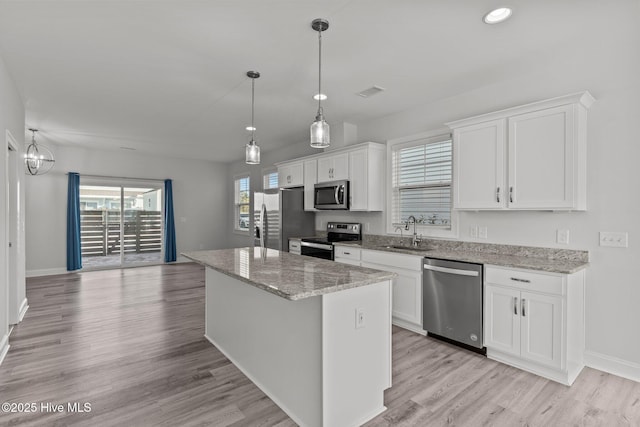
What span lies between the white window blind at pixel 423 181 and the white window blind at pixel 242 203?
474 cm

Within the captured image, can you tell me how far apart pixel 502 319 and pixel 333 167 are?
9.56 feet

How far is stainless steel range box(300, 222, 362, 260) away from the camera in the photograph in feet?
14.7

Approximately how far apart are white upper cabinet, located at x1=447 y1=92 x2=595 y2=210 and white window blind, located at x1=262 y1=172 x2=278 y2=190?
4.26 metres

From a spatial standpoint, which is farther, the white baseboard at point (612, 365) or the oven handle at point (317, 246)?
the oven handle at point (317, 246)

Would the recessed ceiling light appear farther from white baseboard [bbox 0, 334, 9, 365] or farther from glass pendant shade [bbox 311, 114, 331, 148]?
white baseboard [bbox 0, 334, 9, 365]

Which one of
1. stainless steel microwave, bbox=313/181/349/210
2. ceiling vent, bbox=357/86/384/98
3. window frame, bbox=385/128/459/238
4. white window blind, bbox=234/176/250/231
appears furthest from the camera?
white window blind, bbox=234/176/250/231

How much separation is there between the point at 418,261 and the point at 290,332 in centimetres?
176

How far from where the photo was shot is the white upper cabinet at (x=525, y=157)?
8.61 feet

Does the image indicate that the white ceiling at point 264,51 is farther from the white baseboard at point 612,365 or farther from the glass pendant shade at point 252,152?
the white baseboard at point 612,365

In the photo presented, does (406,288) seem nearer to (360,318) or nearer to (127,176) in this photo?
(360,318)

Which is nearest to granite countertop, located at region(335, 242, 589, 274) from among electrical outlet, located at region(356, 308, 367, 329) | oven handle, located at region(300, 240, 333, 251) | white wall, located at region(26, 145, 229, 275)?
oven handle, located at region(300, 240, 333, 251)

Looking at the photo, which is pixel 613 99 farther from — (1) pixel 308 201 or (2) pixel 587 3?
(1) pixel 308 201

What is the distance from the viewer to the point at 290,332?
2102 millimetres

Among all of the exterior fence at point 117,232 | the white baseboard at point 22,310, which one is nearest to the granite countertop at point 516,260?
the white baseboard at point 22,310
